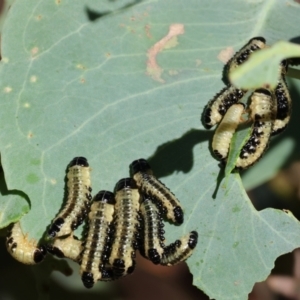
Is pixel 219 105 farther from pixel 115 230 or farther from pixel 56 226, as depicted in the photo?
pixel 56 226

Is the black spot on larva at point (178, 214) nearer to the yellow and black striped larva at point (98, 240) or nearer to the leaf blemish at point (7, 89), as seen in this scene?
the yellow and black striped larva at point (98, 240)

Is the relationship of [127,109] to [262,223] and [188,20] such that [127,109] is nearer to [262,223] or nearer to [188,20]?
[188,20]

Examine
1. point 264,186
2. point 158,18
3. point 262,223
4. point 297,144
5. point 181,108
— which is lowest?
point 264,186

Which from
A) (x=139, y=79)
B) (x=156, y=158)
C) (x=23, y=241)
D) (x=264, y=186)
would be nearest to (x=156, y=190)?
(x=156, y=158)

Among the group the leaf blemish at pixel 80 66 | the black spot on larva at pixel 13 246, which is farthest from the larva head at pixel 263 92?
the black spot on larva at pixel 13 246

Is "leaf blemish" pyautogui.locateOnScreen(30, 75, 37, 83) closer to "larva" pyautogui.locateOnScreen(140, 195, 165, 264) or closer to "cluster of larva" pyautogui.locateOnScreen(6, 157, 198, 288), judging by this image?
"cluster of larva" pyautogui.locateOnScreen(6, 157, 198, 288)

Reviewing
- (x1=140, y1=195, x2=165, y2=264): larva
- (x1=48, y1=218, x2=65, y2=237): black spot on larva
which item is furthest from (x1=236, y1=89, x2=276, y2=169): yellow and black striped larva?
(x1=48, y1=218, x2=65, y2=237): black spot on larva
